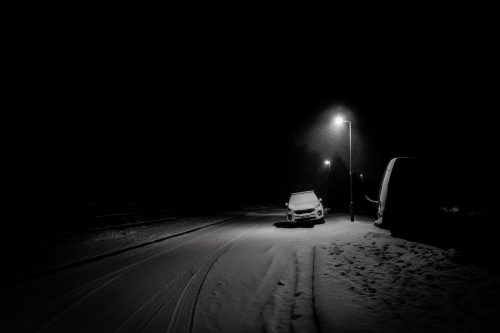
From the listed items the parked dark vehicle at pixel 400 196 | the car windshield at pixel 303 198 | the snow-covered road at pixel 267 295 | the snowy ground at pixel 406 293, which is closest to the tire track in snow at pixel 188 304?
the snow-covered road at pixel 267 295

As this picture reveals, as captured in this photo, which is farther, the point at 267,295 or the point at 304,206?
the point at 304,206

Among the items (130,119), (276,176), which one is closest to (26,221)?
(130,119)

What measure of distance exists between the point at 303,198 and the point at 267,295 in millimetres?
14113

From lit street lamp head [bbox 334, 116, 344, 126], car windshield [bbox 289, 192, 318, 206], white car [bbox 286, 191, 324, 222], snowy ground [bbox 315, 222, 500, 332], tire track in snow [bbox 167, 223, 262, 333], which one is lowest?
tire track in snow [bbox 167, 223, 262, 333]

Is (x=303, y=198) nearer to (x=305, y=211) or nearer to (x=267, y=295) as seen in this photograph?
(x=305, y=211)

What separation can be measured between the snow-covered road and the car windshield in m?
9.58

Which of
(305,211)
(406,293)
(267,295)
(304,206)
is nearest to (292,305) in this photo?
(267,295)

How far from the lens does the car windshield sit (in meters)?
19.6

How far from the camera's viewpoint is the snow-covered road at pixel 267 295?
15.9 ft

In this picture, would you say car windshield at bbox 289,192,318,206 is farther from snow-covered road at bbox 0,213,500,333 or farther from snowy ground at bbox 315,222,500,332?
snowy ground at bbox 315,222,500,332

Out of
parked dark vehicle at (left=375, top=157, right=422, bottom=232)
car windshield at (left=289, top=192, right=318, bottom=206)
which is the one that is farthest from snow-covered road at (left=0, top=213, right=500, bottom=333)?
car windshield at (left=289, top=192, right=318, bottom=206)

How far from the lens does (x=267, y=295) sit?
6.26 meters

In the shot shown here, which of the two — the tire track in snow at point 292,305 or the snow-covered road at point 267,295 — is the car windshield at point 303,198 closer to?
the snow-covered road at point 267,295

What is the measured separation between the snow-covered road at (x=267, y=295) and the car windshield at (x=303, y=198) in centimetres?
958
